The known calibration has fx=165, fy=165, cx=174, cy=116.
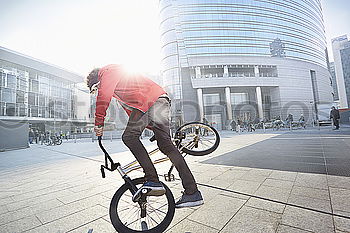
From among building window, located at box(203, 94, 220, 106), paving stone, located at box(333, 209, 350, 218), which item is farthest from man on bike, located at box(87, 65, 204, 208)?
building window, located at box(203, 94, 220, 106)

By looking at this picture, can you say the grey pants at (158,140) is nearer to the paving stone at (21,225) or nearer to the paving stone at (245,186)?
the paving stone at (245,186)

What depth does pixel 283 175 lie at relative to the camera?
346 centimetres

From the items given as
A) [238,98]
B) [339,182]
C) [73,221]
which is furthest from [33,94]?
[238,98]

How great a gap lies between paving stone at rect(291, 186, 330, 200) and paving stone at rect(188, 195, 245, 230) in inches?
36.9

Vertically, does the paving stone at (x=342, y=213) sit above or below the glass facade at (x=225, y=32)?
below

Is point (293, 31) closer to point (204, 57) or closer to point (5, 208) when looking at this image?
point (204, 57)

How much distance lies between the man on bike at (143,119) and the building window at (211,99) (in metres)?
43.8

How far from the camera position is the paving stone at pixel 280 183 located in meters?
2.81

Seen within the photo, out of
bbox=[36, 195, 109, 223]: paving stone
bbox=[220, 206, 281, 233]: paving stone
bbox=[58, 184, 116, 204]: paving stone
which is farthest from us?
bbox=[58, 184, 116, 204]: paving stone

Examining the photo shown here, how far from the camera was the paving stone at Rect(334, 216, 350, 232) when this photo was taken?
1.61 meters

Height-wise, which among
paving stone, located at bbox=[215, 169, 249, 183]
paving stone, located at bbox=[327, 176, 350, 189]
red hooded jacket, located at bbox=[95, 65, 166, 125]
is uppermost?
red hooded jacket, located at bbox=[95, 65, 166, 125]

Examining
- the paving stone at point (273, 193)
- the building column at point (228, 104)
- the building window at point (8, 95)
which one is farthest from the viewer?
the building column at point (228, 104)

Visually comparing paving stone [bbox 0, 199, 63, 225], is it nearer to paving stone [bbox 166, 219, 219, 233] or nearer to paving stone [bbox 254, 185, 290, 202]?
paving stone [bbox 166, 219, 219, 233]

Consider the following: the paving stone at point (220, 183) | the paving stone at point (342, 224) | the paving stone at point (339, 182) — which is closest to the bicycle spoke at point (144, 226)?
the paving stone at point (220, 183)
